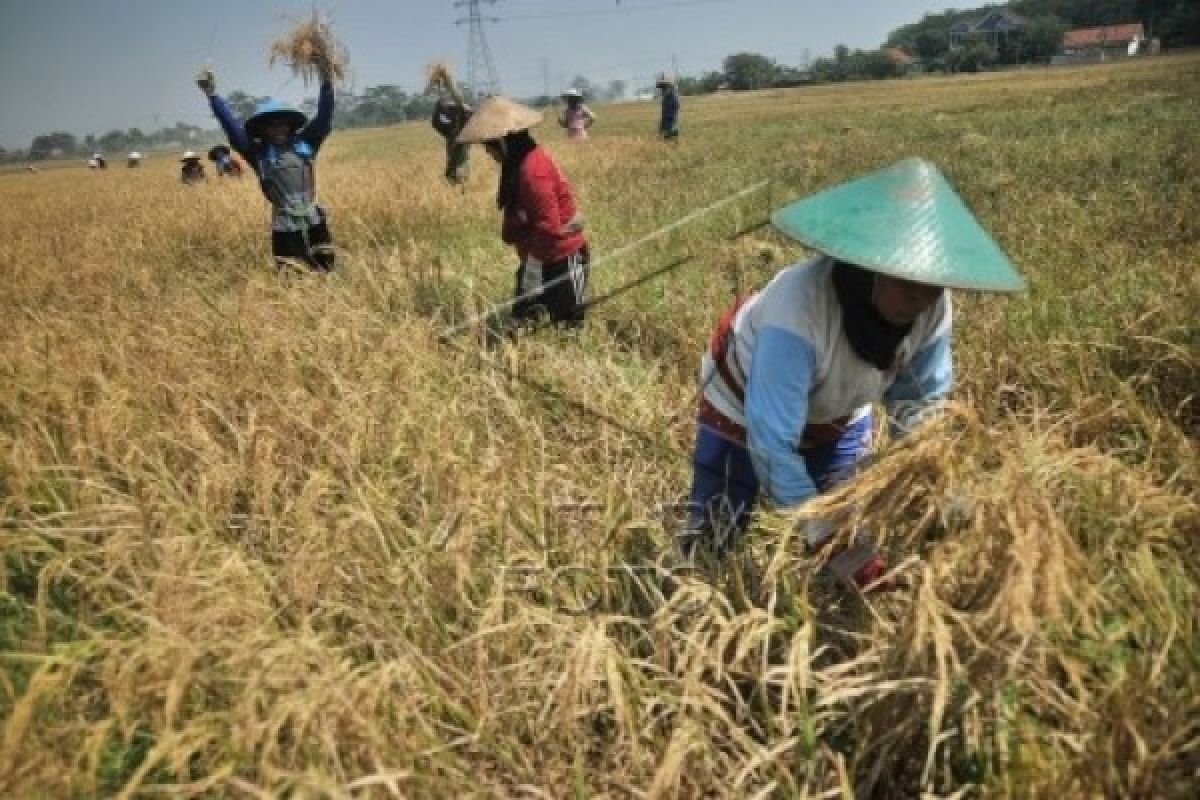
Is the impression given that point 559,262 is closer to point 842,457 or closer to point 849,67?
point 842,457

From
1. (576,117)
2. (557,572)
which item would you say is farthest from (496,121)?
(576,117)

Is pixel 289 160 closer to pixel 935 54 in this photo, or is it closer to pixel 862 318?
pixel 862 318

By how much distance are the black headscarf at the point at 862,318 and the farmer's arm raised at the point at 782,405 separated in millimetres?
123

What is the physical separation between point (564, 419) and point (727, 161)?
10980 mm

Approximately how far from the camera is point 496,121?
4.61 metres

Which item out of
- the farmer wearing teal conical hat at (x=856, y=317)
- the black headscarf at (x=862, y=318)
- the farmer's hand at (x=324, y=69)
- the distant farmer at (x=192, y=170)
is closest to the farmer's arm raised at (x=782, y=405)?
the farmer wearing teal conical hat at (x=856, y=317)

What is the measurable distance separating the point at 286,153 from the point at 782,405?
4876 mm

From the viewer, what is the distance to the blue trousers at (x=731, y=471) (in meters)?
2.41

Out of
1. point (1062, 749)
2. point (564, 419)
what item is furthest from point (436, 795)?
point (564, 419)

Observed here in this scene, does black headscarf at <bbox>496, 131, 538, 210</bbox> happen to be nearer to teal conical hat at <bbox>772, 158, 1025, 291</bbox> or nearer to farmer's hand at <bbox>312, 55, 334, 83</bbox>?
farmer's hand at <bbox>312, 55, 334, 83</bbox>

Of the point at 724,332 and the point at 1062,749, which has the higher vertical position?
the point at 724,332

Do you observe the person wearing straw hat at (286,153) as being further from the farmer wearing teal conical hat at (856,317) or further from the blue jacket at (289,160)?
the farmer wearing teal conical hat at (856,317)

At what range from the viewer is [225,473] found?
9.09 feet

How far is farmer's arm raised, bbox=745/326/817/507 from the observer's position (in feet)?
5.93
